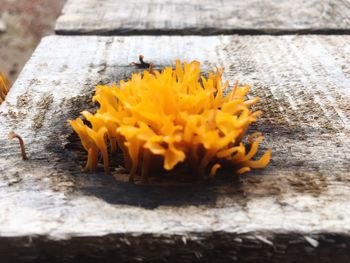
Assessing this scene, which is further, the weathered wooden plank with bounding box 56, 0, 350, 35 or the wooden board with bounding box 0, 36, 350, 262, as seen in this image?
the weathered wooden plank with bounding box 56, 0, 350, 35

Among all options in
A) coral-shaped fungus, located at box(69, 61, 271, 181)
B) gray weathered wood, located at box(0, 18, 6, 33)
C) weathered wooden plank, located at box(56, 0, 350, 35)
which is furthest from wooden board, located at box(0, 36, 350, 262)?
gray weathered wood, located at box(0, 18, 6, 33)

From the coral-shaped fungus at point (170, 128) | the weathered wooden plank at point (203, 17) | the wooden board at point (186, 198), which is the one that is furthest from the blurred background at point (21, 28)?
the coral-shaped fungus at point (170, 128)

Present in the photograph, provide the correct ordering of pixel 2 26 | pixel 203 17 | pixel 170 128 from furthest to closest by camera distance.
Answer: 1. pixel 2 26
2. pixel 203 17
3. pixel 170 128

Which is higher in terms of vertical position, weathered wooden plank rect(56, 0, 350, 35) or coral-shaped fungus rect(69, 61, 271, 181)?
coral-shaped fungus rect(69, 61, 271, 181)

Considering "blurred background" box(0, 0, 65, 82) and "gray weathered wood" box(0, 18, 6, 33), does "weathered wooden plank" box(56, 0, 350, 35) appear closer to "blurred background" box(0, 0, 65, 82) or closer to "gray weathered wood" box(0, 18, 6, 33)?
"blurred background" box(0, 0, 65, 82)

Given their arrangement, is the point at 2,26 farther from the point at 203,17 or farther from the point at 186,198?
the point at 186,198

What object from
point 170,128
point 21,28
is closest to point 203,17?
A: point 170,128

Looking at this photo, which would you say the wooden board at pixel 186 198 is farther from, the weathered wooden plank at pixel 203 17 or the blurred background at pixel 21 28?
the blurred background at pixel 21 28
